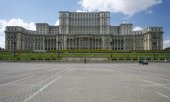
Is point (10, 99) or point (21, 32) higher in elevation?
point (21, 32)

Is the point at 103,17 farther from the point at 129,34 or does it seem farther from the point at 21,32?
the point at 21,32

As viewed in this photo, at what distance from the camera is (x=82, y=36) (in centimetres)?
15825

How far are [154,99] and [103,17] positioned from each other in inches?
6488

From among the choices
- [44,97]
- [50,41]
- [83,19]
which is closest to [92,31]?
[83,19]

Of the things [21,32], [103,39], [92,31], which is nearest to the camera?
[21,32]

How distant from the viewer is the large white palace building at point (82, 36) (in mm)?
153125

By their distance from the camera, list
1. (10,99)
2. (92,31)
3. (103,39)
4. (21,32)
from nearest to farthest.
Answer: (10,99) < (21,32) < (103,39) < (92,31)

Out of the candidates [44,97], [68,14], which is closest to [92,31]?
[68,14]

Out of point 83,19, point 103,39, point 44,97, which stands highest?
point 83,19

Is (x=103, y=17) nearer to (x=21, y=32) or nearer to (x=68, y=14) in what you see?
(x=68, y=14)

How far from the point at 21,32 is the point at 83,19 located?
49719 millimetres

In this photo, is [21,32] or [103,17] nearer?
[21,32]

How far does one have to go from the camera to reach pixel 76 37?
524 feet

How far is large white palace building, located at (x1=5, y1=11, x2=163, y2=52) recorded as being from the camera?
153 meters
